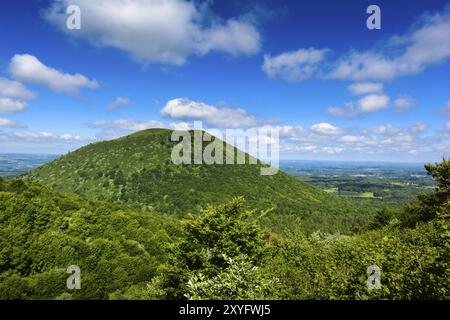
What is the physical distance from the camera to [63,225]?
4125 cm

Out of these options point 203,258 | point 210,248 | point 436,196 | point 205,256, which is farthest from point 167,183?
point 203,258

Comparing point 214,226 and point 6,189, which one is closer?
point 214,226

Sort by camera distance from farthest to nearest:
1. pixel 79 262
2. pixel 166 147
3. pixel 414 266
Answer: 1. pixel 166 147
2. pixel 79 262
3. pixel 414 266

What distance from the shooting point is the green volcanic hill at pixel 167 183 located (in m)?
138

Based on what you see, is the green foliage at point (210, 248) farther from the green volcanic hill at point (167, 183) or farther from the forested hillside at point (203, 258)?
the green volcanic hill at point (167, 183)

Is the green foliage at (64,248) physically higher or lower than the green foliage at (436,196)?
lower

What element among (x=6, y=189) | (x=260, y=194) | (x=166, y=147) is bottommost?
(x=260, y=194)

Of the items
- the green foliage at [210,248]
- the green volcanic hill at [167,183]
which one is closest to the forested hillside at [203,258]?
the green foliage at [210,248]

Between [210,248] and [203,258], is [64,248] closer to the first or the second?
[210,248]

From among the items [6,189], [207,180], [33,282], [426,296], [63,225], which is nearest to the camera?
[426,296]

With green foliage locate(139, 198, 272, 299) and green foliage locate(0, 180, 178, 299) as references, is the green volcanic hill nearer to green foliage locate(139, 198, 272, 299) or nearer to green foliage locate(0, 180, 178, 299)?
green foliage locate(0, 180, 178, 299)
